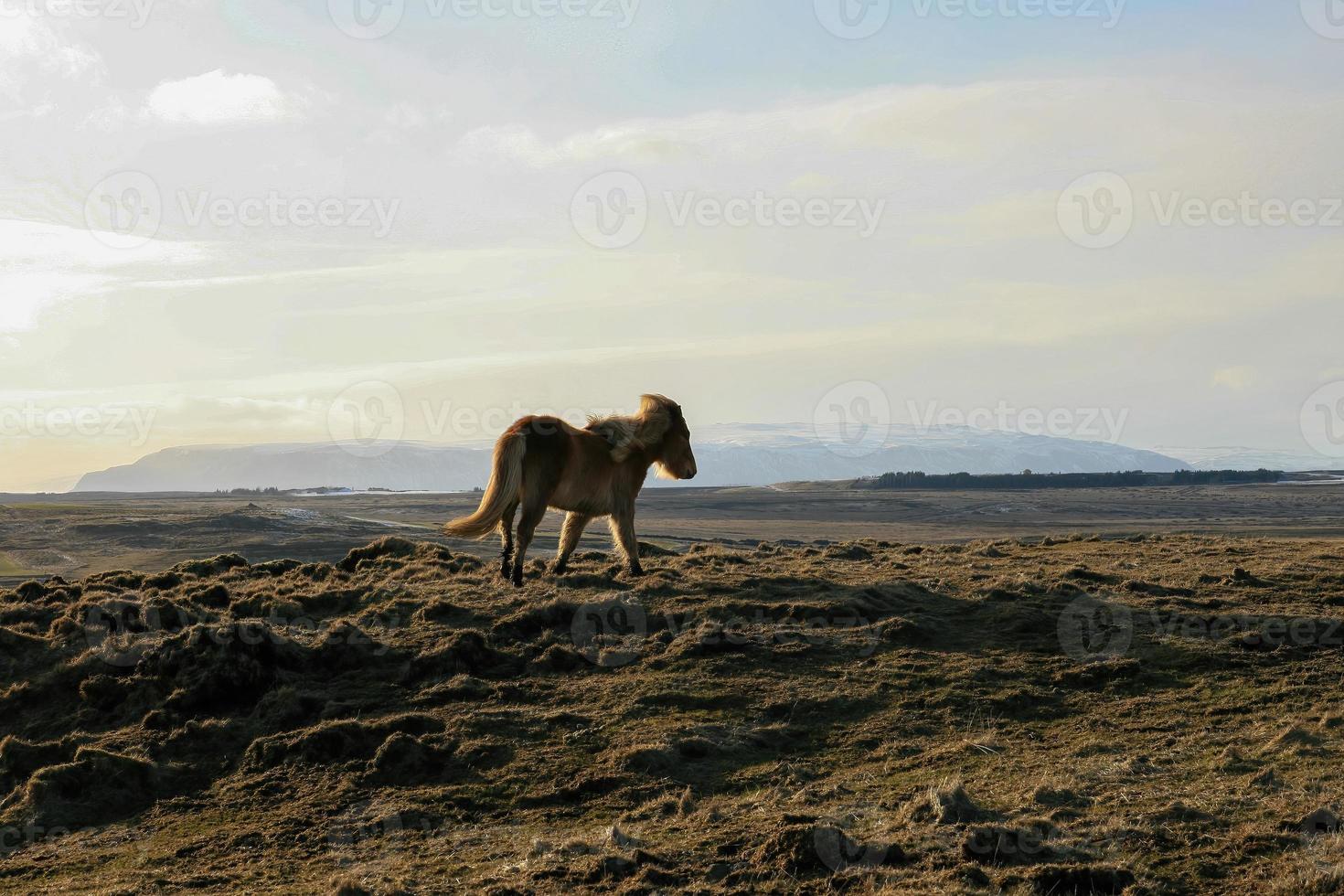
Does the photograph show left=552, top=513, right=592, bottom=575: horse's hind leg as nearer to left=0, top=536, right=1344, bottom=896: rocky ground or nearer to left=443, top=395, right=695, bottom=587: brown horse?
left=443, top=395, right=695, bottom=587: brown horse

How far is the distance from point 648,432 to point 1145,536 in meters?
15.9

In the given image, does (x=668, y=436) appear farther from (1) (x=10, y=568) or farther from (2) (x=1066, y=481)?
(2) (x=1066, y=481)

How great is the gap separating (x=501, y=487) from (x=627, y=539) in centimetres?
264

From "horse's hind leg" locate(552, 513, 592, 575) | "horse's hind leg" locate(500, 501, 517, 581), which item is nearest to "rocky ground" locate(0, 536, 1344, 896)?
"horse's hind leg" locate(500, 501, 517, 581)

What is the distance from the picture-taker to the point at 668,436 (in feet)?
63.9

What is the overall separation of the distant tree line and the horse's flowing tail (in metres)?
153

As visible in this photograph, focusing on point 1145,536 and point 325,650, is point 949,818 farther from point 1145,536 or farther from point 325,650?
point 1145,536

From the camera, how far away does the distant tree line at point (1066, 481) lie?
166 metres

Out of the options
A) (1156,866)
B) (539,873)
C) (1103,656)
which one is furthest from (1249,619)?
(539,873)

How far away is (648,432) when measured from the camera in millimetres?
18969

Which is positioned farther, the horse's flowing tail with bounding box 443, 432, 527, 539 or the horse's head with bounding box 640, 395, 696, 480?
the horse's head with bounding box 640, 395, 696, 480

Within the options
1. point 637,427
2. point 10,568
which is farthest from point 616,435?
point 10,568

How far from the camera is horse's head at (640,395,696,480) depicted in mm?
19266

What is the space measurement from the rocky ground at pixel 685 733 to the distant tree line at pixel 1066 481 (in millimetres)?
152086
